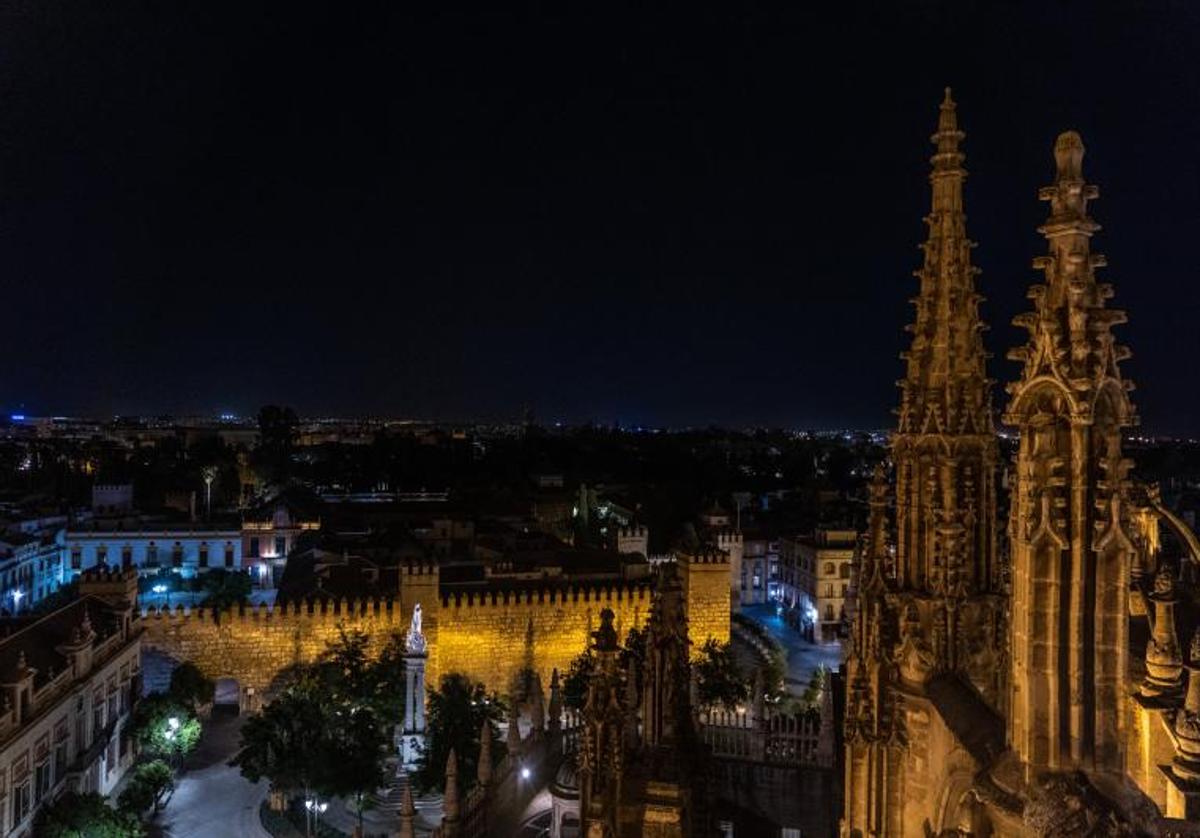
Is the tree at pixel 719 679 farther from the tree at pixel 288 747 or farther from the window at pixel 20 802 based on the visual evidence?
the window at pixel 20 802

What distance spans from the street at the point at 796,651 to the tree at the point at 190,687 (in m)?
19.9

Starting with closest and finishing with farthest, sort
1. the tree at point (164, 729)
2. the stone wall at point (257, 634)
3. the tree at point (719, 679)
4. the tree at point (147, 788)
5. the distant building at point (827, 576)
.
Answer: the tree at point (147, 788) → the tree at point (164, 729) → the tree at point (719, 679) → the stone wall at point (257, 634) → the distant building at point (827, 576)

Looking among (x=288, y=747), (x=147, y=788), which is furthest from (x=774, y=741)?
(x=147, y=788)

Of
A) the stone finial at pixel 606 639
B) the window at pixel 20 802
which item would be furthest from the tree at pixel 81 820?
the stone finial at pixel 606 639

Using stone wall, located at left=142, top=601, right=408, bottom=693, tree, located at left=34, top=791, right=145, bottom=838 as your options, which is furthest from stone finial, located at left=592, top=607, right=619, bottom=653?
stone wall, located at left=142, top=601, right=408, bottom=693

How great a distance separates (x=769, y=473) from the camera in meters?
111

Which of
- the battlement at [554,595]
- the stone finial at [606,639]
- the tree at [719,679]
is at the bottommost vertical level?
the tree at [719,679]

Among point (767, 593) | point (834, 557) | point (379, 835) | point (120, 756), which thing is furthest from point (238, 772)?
point (767, 593)

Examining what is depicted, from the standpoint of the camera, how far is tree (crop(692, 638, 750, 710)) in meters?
25.1

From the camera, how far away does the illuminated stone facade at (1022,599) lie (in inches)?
153

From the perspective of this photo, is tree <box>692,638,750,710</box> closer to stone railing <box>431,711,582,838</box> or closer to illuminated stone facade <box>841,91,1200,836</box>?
stone railing <box>431,711,582,838</box>

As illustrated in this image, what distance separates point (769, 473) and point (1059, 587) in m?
109

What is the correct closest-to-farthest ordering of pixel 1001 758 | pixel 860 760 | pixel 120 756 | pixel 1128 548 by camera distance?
pixel 1128 548 → pixel 1001 758 → pixel 860 760 → pixel 120 756

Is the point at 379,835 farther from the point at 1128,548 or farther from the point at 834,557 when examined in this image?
the point at 834,557
